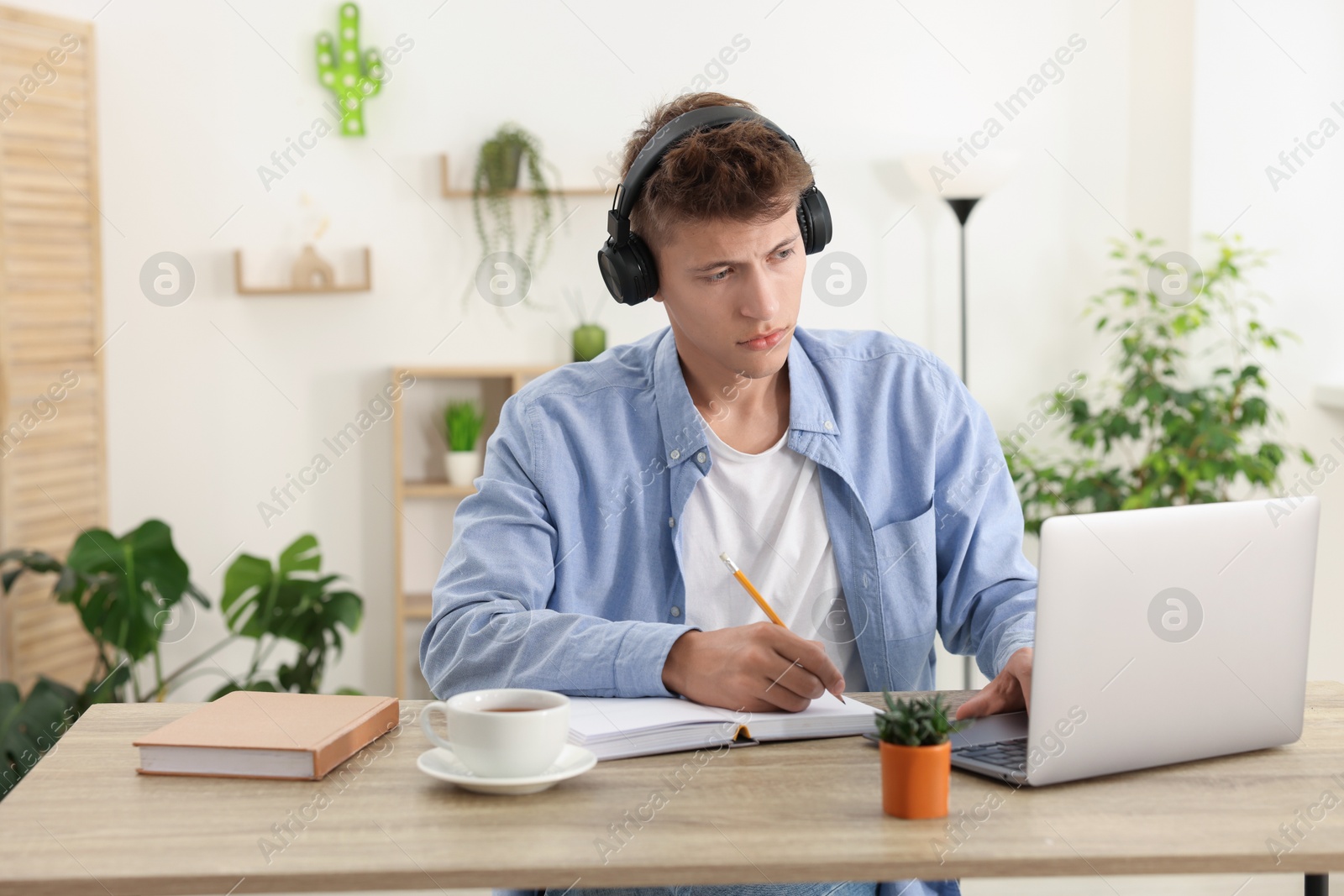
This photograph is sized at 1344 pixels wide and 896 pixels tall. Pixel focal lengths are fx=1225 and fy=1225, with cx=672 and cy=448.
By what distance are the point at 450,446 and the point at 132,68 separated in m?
1.43

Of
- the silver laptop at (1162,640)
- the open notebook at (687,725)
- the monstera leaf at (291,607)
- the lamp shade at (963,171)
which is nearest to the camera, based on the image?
the silver laptop at (1162,640)

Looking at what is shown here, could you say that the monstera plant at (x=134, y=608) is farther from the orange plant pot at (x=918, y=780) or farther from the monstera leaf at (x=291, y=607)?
the orange plant pot at (x=918, y=780)

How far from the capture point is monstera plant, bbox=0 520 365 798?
278 cm

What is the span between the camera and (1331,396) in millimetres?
3047

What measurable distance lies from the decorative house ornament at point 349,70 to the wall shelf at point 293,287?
38 cm

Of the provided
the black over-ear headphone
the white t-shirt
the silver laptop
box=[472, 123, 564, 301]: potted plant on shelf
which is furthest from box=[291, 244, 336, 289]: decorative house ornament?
the silver laptop

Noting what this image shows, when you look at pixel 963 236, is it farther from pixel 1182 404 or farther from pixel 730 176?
pixel 730 176

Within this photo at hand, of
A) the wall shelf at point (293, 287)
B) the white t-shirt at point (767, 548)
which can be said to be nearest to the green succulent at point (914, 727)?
the white t-shirt at point (767, 548)

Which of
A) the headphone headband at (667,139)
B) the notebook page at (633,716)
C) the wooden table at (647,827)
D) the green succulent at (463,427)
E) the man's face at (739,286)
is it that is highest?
the headphone headband at (667,139)

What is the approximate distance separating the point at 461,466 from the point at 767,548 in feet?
7.09

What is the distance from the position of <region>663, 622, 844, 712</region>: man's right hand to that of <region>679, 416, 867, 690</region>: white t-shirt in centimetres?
35

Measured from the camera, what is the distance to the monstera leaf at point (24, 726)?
2.73 metres

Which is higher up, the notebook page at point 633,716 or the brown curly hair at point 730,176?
the brown curly hair at point 730,176

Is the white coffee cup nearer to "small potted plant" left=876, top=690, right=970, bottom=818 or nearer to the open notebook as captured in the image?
the open notebook
